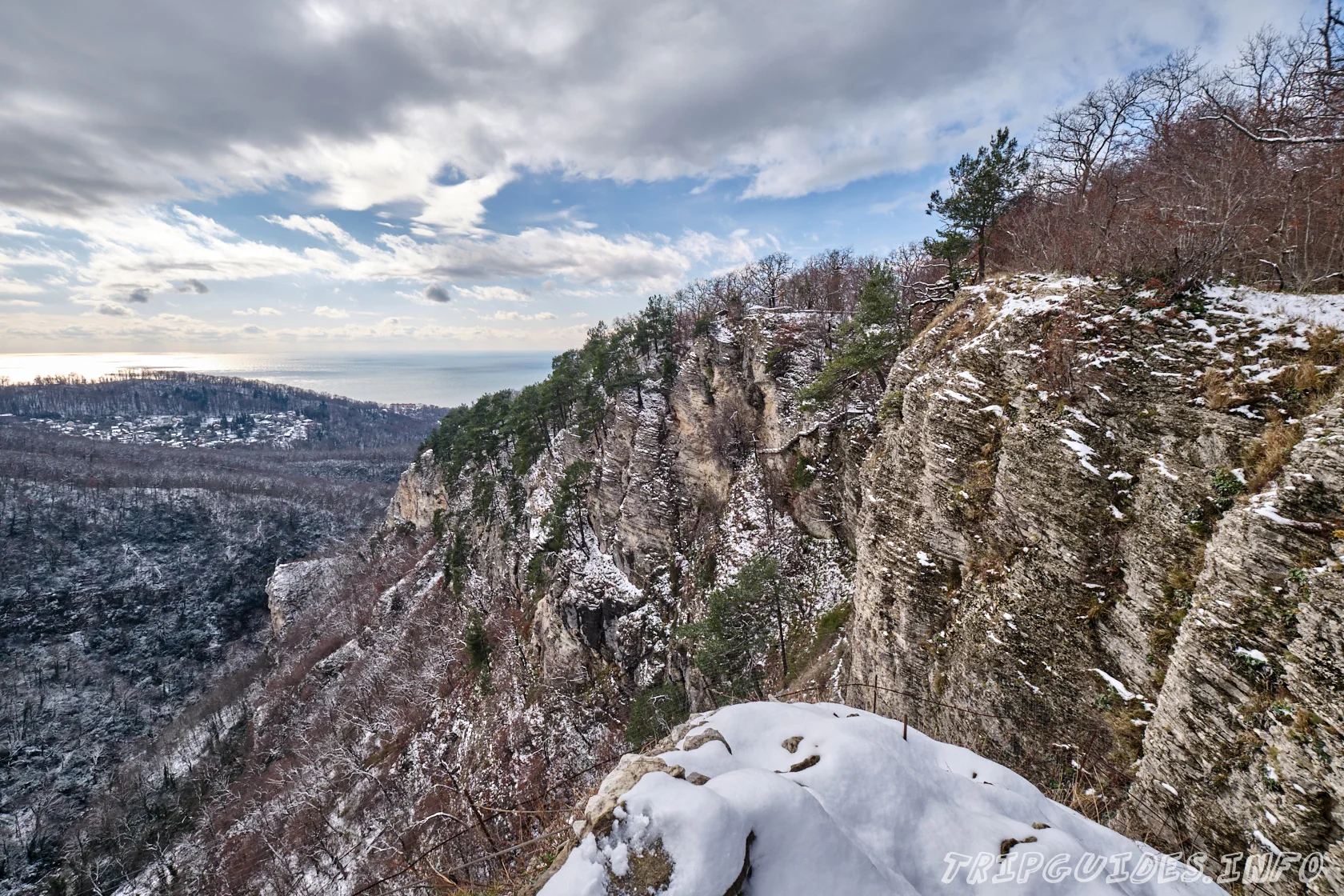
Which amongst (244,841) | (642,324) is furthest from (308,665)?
(642,324)

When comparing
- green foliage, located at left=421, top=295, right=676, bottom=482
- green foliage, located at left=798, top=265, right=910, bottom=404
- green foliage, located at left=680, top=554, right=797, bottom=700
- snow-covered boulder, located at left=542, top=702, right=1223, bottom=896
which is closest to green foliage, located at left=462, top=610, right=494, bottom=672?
green foliage, located at left=421, top=295, right=676, bottom=482

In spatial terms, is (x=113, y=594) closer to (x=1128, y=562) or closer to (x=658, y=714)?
(x=658, y=714)

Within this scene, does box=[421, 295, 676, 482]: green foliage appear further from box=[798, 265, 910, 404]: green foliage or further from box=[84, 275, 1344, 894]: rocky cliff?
box=[798, 265, 910, 404]: green foliage

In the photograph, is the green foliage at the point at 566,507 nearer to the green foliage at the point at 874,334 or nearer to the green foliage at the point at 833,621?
the green foliage at the point at 874,334

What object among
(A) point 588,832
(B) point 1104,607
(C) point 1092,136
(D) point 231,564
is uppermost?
(C) point 1092,136

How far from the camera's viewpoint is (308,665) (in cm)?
5547

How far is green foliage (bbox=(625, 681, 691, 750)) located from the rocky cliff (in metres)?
0.14

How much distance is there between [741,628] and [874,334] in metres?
14.4

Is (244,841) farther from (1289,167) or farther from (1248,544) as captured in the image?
(1289,167)

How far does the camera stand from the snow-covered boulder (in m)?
3.40

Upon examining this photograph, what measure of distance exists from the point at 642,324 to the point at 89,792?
7953cm

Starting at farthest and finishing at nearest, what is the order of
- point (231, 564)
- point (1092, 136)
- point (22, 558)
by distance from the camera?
point (231, 564), point (22, 558), point (1092, 136)

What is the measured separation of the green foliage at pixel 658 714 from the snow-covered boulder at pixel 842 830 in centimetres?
1995

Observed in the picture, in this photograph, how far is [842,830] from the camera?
3654mm
